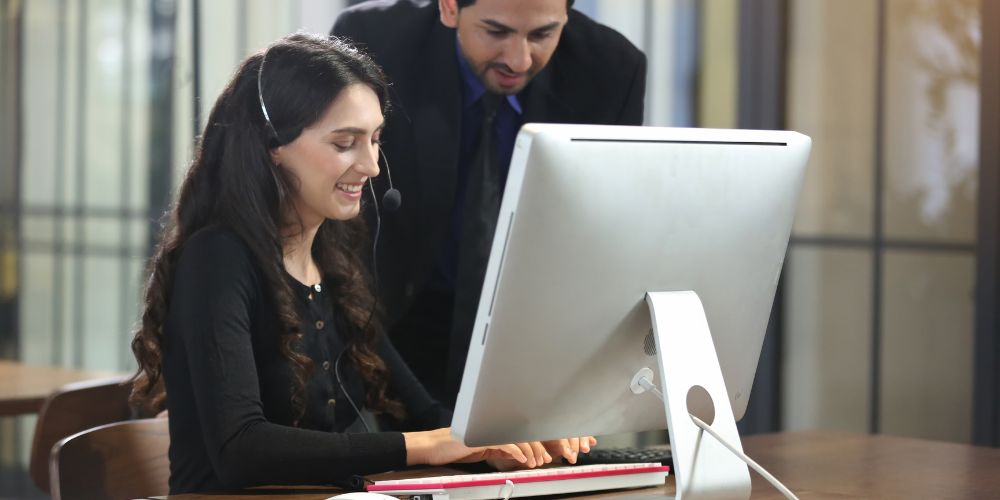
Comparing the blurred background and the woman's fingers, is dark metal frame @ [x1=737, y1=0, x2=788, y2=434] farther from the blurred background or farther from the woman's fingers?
the woman's fingers

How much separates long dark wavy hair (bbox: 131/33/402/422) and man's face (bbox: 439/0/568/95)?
0.97ft

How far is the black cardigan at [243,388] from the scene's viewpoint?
162 cm

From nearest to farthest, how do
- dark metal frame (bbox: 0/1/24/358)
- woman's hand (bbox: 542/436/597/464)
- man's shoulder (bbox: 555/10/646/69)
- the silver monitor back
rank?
the silver monitor back → woman's hand (bbox: 542/436/597/464) → man's shoulder (bbox: 555/10/646/69) → dark metal frame (bbox: 0/1/24/358)

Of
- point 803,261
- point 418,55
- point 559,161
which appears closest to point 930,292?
point 803,261

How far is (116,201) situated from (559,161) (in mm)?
3237

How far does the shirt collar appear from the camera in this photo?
7.77 ft

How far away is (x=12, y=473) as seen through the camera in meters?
4.38

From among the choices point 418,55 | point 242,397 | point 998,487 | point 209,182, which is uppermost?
point 418,55

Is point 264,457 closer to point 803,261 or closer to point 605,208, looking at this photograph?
point 605,208

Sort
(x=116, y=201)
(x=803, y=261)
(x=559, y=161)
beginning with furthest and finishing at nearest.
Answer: (x=116, y=201) → (x=803, y=261) → (x=559, y=161)

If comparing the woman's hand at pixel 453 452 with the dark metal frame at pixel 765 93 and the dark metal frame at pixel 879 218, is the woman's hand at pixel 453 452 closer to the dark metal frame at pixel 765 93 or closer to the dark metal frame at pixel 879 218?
the dark metal frame at pixel 879 218

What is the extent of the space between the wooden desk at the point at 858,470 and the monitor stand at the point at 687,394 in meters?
0.20

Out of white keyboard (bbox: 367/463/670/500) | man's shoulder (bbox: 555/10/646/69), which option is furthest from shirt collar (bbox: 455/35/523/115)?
white keyboard (bbox: 367/463/670/500)

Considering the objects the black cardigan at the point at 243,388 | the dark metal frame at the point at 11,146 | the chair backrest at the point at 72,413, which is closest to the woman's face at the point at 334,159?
the black cardigan at the point at 243,388
